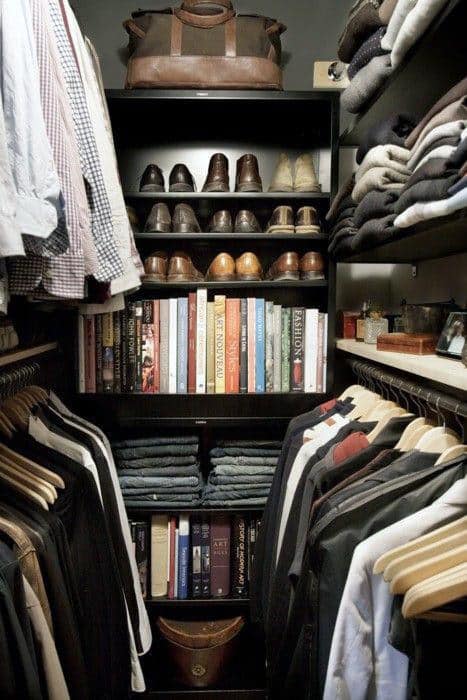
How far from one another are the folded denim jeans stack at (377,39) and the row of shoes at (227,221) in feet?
1.34

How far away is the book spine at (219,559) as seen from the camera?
1870mm

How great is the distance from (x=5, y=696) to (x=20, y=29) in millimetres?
933

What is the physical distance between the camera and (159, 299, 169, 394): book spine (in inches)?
71.6

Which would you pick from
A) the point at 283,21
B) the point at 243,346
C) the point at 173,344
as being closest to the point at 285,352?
the point at 243,346

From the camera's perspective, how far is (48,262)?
0.89 meters

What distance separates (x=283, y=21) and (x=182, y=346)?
1187mm

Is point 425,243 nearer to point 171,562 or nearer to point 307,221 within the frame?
point 307,221

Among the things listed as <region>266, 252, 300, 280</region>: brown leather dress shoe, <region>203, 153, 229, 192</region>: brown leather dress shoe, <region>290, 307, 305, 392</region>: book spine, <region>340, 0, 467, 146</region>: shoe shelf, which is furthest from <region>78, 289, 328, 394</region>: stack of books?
<region>340, 0, 467, 146</region>: shoe shelf

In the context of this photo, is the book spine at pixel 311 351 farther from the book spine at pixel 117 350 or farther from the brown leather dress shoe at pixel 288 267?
the book spine at pixel 117 350

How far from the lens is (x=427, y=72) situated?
3.79 ft

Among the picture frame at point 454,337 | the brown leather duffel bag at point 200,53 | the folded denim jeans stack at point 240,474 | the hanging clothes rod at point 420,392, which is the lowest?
the folded denim jeans stack at point 240,474

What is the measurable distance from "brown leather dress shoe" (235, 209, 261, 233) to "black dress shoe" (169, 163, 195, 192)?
0.18m

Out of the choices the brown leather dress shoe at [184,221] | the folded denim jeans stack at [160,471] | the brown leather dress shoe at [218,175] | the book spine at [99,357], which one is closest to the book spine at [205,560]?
the folded denim jeans stack at [160,471]

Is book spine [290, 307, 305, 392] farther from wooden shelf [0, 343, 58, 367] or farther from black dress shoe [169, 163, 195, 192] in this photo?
wooden shelf [0, 343, 58, 367]
